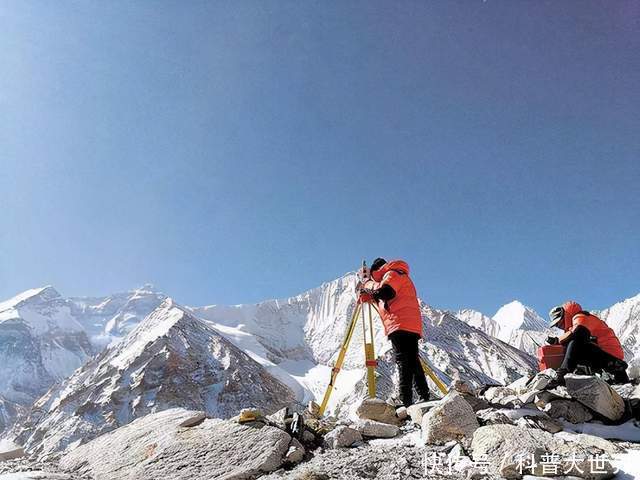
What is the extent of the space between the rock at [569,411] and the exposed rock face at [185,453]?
4038 mm

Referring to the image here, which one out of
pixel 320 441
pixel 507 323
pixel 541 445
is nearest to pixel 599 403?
pixel 541 445

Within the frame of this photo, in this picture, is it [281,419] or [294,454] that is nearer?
[294,454]

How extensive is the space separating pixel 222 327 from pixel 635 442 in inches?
6781

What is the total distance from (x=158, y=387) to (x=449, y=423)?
11476 cm

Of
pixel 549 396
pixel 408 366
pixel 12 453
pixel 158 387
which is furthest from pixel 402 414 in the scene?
pixel 158 387

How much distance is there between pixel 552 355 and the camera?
28.3ft

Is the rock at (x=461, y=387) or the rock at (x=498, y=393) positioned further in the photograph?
the rock at (x=498, y=393)

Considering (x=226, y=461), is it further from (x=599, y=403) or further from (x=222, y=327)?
(x=222, y=327)

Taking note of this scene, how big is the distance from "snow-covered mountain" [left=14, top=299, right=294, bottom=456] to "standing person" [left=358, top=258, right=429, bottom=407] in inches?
3643

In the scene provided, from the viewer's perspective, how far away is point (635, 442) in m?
5.34

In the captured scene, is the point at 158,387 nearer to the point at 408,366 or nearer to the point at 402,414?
the point at 408,366

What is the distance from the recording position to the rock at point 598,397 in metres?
5.89

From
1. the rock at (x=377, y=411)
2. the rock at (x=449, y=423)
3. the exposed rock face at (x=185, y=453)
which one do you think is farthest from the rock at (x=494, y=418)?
the exposed rock face at (x=185, y=453)

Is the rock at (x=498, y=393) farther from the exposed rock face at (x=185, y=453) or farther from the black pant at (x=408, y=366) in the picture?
the exposed rock face at (x=185, y=453)
